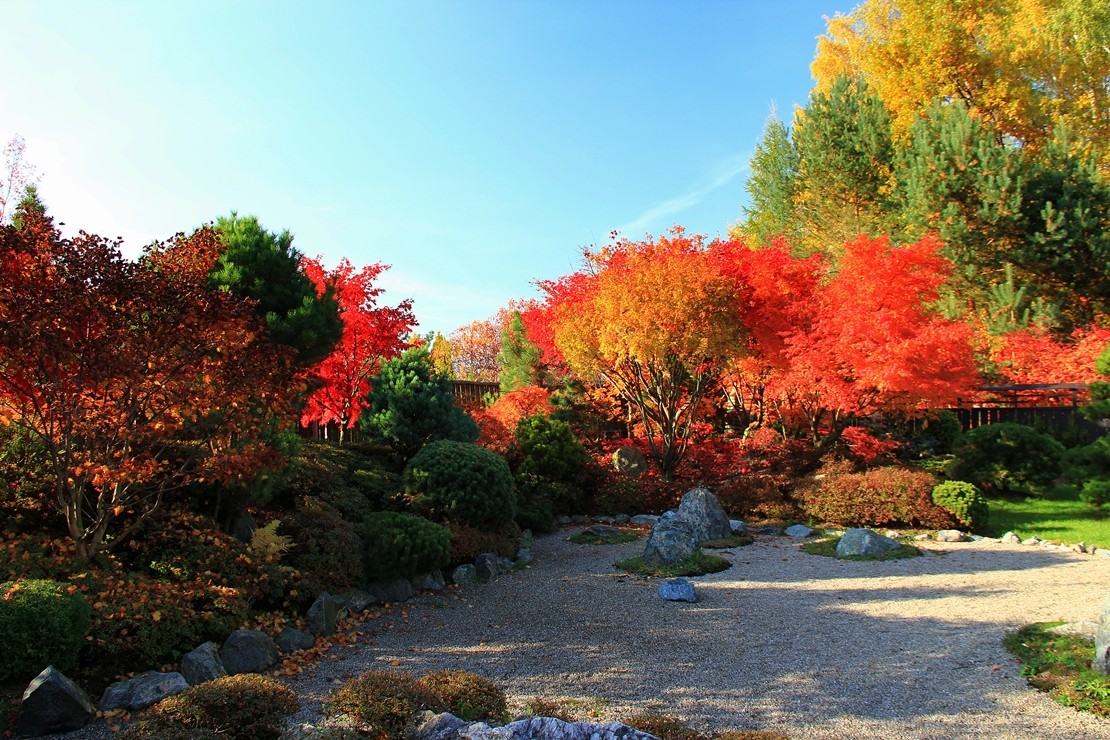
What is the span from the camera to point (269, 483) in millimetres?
6738

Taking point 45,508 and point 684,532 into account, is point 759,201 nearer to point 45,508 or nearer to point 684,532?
point 684,532

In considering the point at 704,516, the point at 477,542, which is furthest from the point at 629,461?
the point at 477,542

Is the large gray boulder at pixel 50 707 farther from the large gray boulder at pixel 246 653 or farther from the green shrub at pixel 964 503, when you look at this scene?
the green shrub at pixel 964 503

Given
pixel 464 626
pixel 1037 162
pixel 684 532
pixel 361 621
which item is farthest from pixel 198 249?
pixel 1037 162

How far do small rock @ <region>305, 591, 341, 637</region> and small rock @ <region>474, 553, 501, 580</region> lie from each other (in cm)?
207

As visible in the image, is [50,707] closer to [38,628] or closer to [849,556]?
[38,628]

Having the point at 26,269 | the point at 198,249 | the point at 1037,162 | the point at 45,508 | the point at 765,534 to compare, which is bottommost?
the point at 765,534

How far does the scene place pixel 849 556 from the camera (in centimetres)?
868

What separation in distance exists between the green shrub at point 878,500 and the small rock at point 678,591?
5.19 m

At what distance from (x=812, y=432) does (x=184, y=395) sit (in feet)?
38.7

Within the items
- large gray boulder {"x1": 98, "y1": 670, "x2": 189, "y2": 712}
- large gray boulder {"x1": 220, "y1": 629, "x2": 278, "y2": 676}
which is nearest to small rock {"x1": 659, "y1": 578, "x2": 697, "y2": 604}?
large gray boulder {"x1": 220, "y1": 629, "x2": 278, "y2": 676}

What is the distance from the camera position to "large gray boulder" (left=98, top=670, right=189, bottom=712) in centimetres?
408

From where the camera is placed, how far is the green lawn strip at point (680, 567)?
7.84 m

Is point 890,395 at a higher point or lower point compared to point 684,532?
higher
